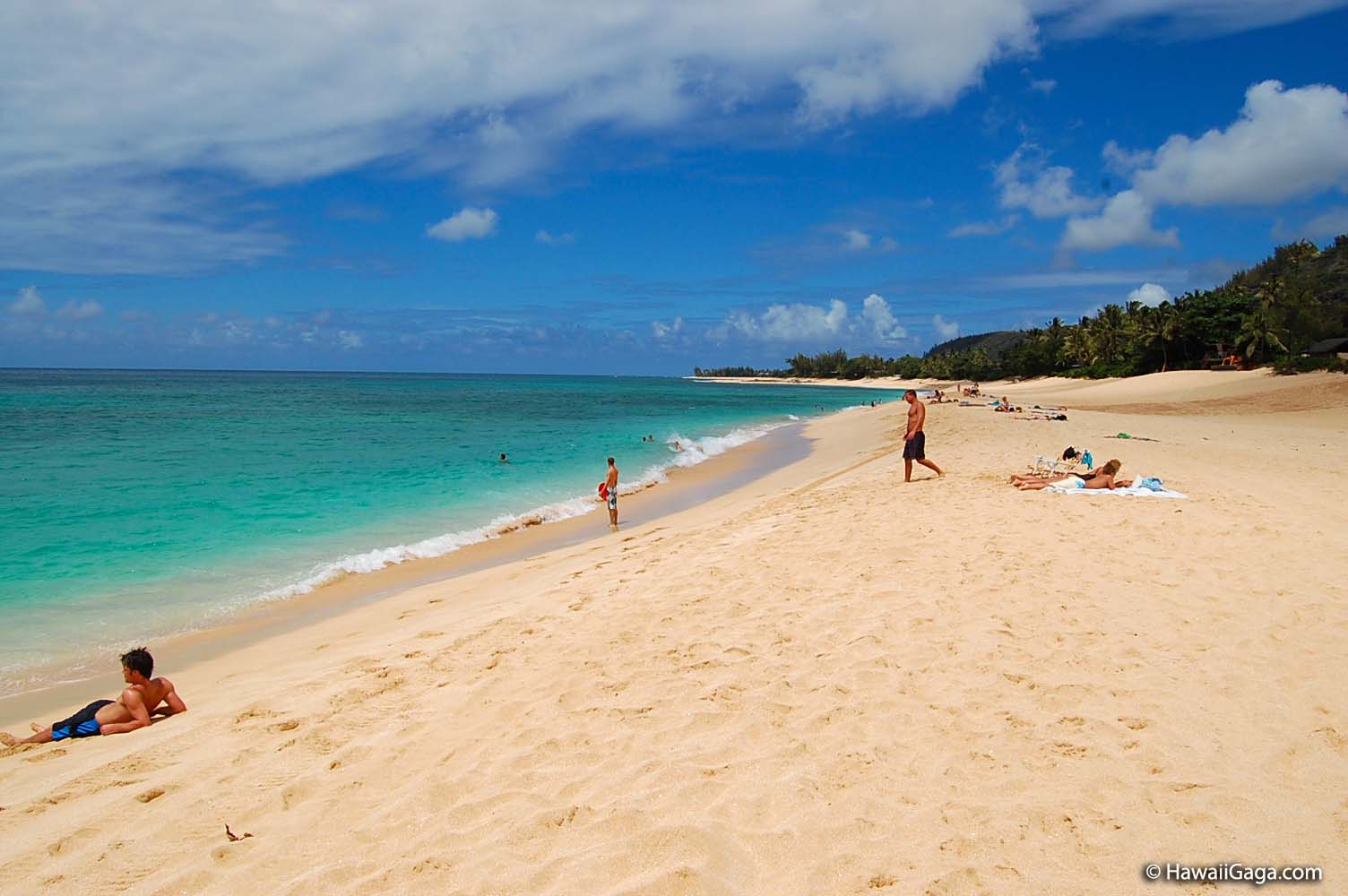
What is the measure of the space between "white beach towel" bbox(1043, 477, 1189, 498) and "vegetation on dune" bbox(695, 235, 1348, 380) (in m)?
43.8

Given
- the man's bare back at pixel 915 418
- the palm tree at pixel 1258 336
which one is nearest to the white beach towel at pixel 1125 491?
the man's bare back at pixel 915 418

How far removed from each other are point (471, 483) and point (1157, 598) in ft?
55.2

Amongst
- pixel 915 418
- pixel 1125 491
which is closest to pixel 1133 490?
pixel 1125 491

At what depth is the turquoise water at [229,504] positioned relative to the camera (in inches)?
363

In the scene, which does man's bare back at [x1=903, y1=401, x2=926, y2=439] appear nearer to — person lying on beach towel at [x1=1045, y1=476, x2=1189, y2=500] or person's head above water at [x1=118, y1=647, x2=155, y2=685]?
person lying on beach towel at [x1=1045, y1=476, x2=1189, y2=500]

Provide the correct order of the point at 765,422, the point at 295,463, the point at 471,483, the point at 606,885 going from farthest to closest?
1. the point at 765,422
2. the point at 295,463
3. the point at 471,483
4. the point at 606,885

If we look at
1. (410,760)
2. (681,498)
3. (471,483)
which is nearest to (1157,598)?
(410,760)

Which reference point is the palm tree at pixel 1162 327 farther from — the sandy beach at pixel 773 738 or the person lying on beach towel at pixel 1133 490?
the sandy beach at pixel 773 738

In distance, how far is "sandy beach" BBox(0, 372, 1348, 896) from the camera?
10.3 feet

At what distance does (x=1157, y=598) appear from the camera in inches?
239

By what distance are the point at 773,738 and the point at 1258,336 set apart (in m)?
61.9

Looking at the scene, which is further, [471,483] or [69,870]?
[471,483]

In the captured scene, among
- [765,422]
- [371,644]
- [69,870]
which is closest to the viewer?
[69,870]

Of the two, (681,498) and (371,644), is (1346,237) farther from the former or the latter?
(371,644)
